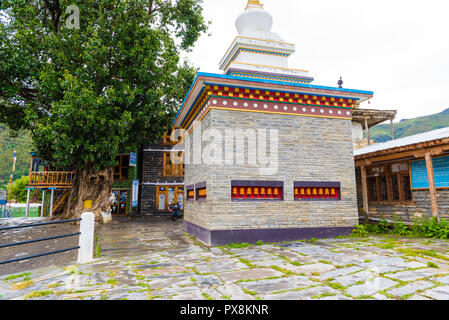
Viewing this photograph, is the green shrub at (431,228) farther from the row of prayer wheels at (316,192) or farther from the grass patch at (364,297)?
the grass patch at (364,297)

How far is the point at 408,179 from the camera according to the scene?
10.0 meters

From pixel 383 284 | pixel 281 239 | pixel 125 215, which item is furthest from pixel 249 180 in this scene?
pixel 125 215

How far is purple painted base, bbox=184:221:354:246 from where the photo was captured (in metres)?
7.31

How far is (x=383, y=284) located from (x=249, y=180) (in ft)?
14.1

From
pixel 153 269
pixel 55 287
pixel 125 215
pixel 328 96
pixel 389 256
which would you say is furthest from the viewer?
pixel 125 215

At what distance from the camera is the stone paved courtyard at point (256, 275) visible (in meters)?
3.81

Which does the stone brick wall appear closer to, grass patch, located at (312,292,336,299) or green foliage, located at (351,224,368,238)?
green foliage, located at (351,224,368,238)

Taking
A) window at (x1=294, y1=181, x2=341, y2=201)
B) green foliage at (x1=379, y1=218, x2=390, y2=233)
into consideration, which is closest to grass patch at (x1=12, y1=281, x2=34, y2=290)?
window at (x1=294, y1=181, x2=341, y2=201)

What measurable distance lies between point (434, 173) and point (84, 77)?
1488 centimetres

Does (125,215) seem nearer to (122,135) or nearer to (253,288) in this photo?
(122,135)

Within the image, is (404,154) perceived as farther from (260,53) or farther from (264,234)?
(260,53)

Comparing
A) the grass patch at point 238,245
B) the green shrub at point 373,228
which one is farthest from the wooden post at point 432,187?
the grass patch at point 238,245

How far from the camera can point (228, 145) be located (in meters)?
7.80

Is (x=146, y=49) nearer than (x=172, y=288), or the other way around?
(x=172, y=288)
